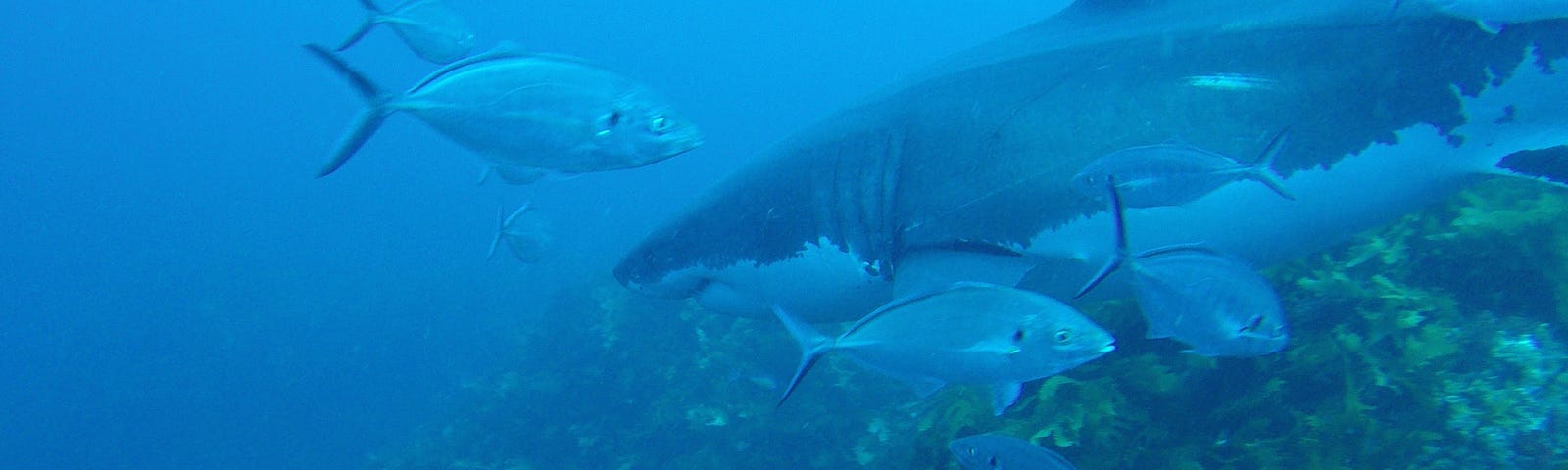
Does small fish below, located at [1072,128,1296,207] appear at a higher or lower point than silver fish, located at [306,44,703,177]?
lower

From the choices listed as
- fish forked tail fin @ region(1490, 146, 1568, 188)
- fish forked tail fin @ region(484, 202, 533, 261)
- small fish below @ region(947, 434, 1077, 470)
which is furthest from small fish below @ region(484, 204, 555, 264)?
fish forked tail fin @ region(1490, 146, 1568, 188)

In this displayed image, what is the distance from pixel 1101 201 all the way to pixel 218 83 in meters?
153

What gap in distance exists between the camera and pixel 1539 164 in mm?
2982

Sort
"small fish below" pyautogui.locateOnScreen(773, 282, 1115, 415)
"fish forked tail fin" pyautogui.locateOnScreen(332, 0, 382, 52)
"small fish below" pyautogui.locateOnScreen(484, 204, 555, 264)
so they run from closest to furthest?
1. "small fish below" pyautogui.locateOnScreen(773, 282, 1115, 415)
2. "fish forked tail fin" pyautogui.locateOnScreen(332, 0, 382, 52)
3. "small fish below" pyautogui.locateOnScreen(484, 204, 555, 264)

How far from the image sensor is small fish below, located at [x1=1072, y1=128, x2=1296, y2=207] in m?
2.47

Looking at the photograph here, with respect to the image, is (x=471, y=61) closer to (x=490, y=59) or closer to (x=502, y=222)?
(x=490, y=59)

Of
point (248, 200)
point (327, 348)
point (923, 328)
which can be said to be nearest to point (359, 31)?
point (923, 328)

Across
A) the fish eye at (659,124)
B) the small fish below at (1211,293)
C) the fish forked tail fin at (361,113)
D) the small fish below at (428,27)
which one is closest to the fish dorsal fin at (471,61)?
the fish forked tail fin at (361,113)

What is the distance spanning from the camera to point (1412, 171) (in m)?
3.16

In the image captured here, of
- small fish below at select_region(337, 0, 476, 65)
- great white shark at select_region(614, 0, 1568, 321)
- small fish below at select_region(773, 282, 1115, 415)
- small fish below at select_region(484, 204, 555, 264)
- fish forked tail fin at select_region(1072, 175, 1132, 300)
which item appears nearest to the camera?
fish forked tail fin at select_region(1072, 175, 1132, 300)

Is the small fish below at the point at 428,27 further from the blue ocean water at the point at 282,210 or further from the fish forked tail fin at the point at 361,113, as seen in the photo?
the fish forked tail fin at the point at 361,113

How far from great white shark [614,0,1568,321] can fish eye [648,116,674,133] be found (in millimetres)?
1120

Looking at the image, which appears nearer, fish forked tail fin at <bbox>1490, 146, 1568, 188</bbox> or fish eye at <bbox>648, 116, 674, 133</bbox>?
fish eye at <bbox>648, 116, 674, 133</bbox>

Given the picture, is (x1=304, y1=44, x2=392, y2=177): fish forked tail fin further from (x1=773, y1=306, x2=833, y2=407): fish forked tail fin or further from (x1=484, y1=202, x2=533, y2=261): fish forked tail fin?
(x1=484, y1=202, x2=533, y2=261): fish forked tail fin
